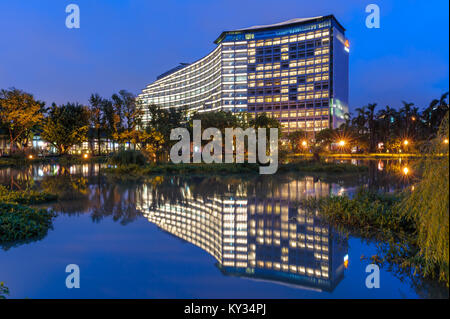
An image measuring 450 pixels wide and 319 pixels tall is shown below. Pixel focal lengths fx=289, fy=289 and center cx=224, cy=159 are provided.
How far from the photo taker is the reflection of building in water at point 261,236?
5.88 meters

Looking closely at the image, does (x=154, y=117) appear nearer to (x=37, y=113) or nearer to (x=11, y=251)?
(x=37, y=113)

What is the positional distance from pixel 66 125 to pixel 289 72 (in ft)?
279

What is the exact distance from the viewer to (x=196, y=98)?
134625 millimetres

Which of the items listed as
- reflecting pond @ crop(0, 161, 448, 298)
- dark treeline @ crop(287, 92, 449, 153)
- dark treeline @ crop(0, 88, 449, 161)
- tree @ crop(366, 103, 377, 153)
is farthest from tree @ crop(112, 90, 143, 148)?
tree @ crop(366, 103, 377, 153)

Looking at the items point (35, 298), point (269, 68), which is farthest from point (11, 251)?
point (269, 68)

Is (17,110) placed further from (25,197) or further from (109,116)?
(25,197)

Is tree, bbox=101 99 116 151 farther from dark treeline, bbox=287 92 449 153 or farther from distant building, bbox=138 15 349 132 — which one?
distant building, bbox=138 15 349 132

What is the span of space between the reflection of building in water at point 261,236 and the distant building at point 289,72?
97.2 metres

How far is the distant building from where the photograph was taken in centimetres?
10312

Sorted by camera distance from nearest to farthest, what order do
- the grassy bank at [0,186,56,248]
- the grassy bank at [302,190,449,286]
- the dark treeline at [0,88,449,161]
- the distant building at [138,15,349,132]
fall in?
Result: the grassy bank at [302,190,449,286], the grassy bank at [0,186,56,248], the dark treeline at [0,88,449,161], the distant building at [138,15,349,132]

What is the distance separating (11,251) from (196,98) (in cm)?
13183

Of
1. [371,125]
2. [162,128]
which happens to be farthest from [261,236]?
[371,125]

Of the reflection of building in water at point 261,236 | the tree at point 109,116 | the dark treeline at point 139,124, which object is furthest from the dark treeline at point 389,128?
A: the reflection of building in water at point 261,236

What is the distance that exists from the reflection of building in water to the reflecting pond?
0.02 m
